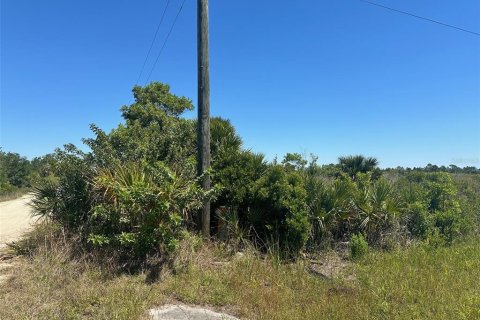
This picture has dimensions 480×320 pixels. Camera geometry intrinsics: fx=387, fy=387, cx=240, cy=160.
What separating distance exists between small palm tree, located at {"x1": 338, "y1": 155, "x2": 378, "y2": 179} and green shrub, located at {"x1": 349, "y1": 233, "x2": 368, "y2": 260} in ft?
17.1

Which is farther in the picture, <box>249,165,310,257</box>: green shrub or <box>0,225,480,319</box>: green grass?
<box>249,165,310,257</box>: green shrub

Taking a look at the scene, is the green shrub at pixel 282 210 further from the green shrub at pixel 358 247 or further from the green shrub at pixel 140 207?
the green shrub at pixel 140 207

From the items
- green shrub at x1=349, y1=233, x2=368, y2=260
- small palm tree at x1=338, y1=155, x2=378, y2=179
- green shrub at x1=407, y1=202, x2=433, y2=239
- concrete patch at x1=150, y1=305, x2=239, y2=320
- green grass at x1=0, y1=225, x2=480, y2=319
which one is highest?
small palm tree at x1=338, y1=155, x2=378, y2=179

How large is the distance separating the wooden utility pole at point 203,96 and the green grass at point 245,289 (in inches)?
35.0

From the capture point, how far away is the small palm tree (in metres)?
13.9

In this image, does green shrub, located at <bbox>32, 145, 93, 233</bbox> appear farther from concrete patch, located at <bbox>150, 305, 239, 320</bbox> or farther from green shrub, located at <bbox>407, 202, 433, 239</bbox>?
green shrub, located at <bbox>407, 202, 433, 239</bbox>

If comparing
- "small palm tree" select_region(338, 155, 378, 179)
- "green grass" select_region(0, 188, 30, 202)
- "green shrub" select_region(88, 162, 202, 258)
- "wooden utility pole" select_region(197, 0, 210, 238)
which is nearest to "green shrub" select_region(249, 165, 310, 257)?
"wooden utility pole" select_region(197, 0, 210, 238)

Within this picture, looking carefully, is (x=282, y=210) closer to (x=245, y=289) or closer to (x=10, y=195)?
(x=245, y=289)

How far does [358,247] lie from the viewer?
877cm

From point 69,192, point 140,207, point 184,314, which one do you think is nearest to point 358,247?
point 184,314

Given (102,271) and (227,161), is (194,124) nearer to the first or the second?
(227,161)

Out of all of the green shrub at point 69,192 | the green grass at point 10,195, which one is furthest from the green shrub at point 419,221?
the green grass at point 10,195

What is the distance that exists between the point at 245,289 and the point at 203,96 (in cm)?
435

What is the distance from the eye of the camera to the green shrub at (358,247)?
28.6 ft
